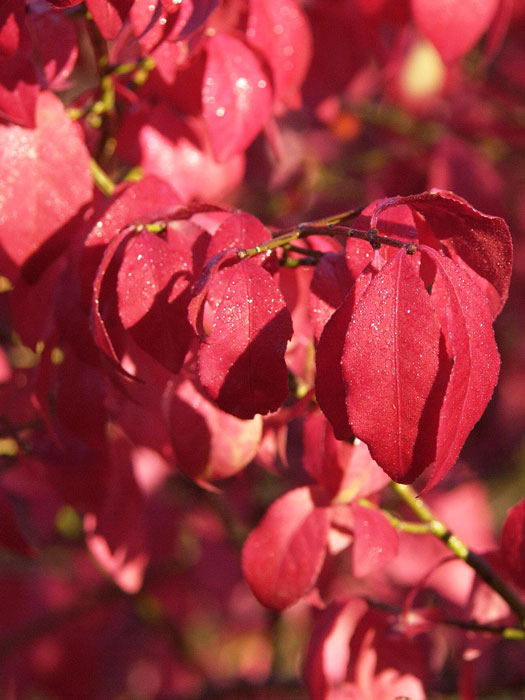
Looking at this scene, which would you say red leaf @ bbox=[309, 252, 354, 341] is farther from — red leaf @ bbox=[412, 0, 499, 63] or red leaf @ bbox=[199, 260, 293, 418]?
red leaf @ bbox=[412, 0, 499, 63]

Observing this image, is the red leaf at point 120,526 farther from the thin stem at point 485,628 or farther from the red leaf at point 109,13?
the red leaf at point 109,13

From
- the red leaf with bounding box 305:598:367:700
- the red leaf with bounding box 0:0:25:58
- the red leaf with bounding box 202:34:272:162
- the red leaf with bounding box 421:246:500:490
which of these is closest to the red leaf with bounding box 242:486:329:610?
the red leaf with bounding box 305:598:367:700

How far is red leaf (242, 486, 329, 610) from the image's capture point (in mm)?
690

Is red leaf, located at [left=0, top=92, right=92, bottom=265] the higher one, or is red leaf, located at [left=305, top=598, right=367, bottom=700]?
red leaf, located at [left=0, top=92, right=92, bottom=265]

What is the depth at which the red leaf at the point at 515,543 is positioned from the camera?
0.71 m

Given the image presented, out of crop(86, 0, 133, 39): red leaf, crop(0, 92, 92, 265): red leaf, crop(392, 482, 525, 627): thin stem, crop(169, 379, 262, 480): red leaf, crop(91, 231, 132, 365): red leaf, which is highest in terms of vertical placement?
crop(86, 0, 133, 39): red leaf

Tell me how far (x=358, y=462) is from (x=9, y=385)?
478 millimetres

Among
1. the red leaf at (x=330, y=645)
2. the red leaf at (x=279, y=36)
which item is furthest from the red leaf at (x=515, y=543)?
the red leaf at (x=279, y=36)

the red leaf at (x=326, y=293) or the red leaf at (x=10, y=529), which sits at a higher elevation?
the red leaf at (x=326, y=293)

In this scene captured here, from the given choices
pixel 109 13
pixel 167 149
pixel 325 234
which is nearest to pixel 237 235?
pixel 325 234

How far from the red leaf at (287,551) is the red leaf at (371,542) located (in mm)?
33

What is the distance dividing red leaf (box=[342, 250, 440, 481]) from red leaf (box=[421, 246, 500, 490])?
16 mm

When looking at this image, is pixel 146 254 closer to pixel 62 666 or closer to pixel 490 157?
pixel 62 666

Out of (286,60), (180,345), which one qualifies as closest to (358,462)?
(180,345)
